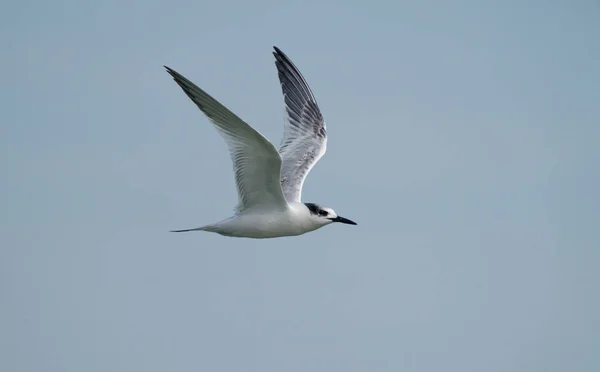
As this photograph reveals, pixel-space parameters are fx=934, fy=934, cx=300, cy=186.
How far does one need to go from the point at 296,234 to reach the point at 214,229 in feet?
3.83

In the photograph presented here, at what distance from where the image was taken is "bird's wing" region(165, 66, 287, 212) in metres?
10.7

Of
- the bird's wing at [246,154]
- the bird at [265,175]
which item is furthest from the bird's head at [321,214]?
the bird's wing at [246,154]

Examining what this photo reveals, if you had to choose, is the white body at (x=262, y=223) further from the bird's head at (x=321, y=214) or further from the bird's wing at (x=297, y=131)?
the bird's wing at (x=297, y=131)

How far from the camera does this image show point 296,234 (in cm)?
1249

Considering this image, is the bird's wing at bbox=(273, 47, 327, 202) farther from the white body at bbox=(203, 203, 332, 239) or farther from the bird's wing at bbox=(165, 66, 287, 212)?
the bird's wing at bbox=(165, 66, 287, 212)

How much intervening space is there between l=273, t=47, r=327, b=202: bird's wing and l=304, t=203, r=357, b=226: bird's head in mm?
687

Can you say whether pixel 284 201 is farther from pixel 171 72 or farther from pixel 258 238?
pixel 171 72

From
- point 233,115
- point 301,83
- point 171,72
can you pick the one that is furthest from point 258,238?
point 301,83

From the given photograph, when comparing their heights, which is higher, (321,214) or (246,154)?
(246,154)

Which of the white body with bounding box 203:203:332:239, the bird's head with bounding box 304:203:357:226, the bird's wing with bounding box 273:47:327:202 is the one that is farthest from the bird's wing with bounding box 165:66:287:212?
the bird's wing with bounding box 273:47:327:202

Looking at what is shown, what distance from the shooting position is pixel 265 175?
1162cm

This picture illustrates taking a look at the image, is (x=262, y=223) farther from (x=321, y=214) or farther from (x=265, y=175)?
(x=321, y=214)

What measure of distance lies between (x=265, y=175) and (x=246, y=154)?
16.3 inches

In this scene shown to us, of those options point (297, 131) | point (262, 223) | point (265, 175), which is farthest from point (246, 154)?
point (297, 131)
